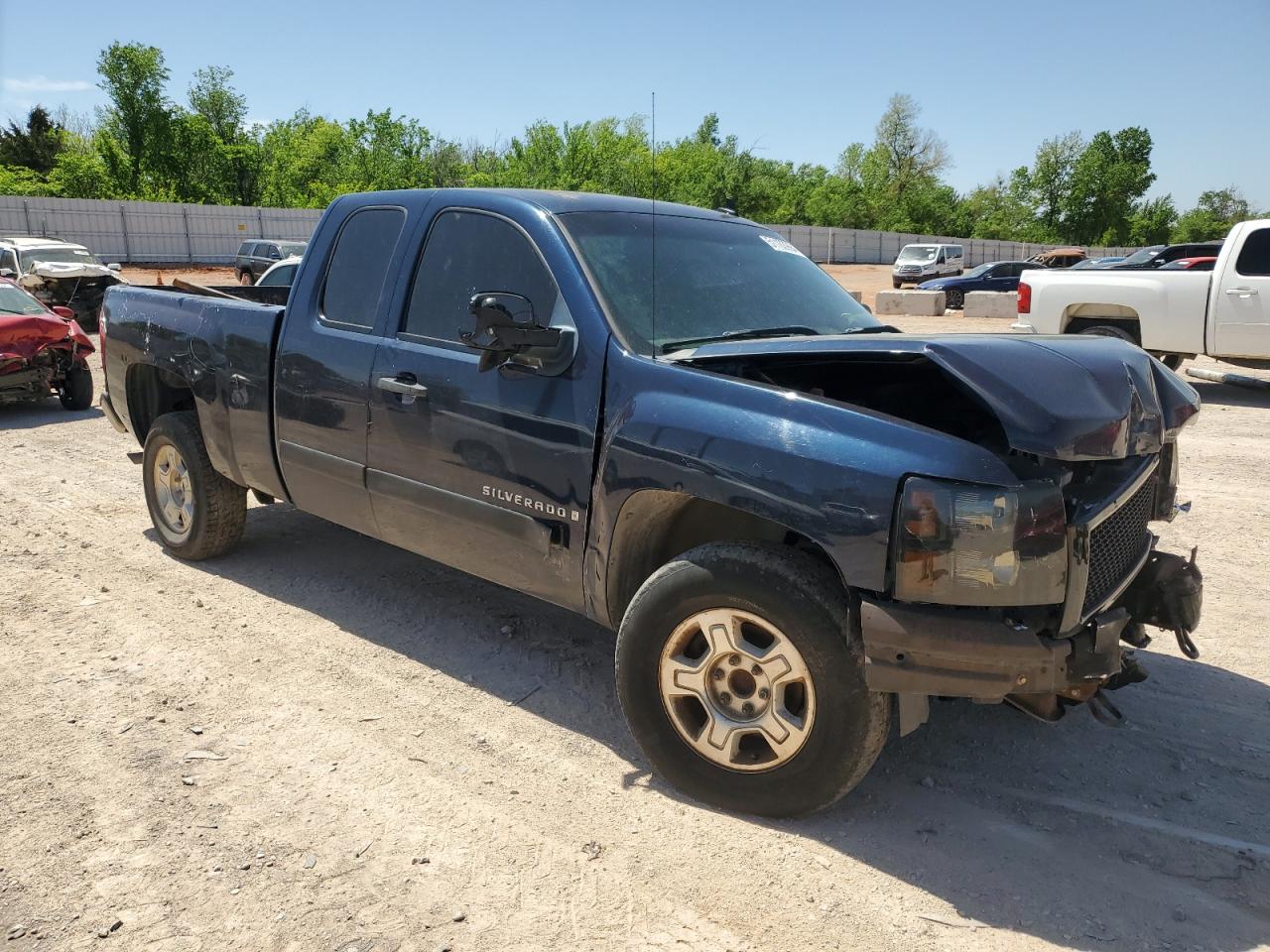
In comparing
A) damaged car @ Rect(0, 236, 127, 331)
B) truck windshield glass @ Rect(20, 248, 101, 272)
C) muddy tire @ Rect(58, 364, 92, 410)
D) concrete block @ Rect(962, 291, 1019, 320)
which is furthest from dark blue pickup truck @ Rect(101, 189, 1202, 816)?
concrete block @ Rect(962, 291, 1019, 320)

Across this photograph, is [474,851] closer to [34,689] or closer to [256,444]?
[34,689]

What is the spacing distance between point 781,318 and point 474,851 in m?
2.34

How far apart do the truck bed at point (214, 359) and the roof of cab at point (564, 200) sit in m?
0.97

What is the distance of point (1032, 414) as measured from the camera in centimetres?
277

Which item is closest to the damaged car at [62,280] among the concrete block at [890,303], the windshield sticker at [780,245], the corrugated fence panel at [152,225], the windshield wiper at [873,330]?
the windshield sticker at [780,245]

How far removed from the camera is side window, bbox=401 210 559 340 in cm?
389

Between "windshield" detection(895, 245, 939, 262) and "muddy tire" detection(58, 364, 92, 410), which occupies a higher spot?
"windshield" detection(895, 245, 939, 262)

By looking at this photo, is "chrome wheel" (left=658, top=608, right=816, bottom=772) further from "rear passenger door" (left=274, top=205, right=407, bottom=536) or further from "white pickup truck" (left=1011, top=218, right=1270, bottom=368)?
"white pickup truck" (left=1011, top=218, right=1270, bottom=368)

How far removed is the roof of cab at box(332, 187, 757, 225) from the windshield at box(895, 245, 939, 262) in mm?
38658

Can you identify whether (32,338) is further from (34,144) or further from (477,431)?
(34,144)

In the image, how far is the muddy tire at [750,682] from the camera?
296cm

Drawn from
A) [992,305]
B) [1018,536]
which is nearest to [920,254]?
[992,305]

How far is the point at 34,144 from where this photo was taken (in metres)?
63.5

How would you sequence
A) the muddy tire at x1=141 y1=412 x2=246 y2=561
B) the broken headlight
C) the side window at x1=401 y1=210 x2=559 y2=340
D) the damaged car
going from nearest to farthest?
1. the broken headlight
2. the side window at x1=401 y1=210 x2=559 y2=340
3. the muddy tire at x1=141 y1=412 x2=246 y2=561
4. the damaged car
